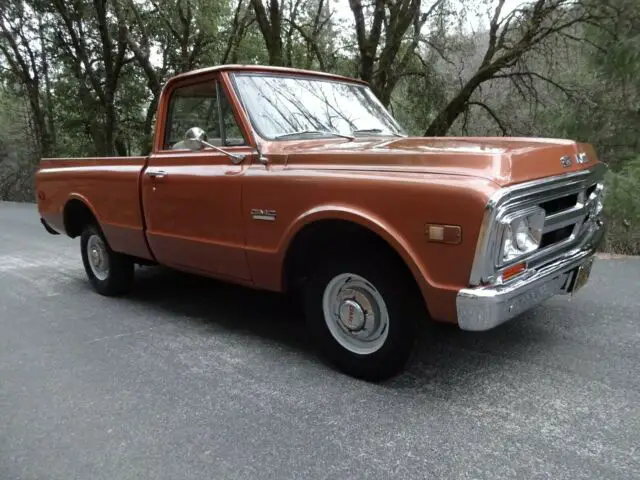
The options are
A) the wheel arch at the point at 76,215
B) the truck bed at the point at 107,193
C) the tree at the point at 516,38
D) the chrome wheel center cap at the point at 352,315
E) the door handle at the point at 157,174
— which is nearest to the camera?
the chrome wheel center cap at the point at 352,315

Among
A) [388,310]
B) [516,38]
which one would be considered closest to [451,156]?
[388,310]

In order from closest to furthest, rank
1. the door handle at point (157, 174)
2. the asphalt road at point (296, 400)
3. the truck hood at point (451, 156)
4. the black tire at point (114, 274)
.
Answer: the asphalt road at point (296, 400)
the truck hood at point (451, 156)
the door handle at point (157, 174)
the black tire at point (114, 274)

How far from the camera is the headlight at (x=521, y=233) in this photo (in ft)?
8.80

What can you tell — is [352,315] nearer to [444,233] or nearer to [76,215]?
[444,233]

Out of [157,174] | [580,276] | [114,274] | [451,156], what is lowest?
[114,274]

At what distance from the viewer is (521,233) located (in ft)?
9.30

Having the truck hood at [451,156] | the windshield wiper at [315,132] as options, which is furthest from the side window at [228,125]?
the truck hood at [451,156]

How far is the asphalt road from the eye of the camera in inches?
98.3

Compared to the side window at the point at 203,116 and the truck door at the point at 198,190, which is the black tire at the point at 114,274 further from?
the side window at the point at 203,116

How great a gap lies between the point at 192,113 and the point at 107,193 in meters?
1.25

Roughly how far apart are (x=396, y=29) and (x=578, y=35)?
11.2ft

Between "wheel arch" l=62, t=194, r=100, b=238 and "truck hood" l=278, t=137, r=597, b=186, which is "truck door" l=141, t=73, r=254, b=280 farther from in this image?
"wheel arch" l=62, t=194, r=100, b=238

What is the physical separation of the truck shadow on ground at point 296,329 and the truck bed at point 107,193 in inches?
26.3

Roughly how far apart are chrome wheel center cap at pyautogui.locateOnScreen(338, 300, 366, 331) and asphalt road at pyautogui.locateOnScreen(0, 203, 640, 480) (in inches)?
13.1
